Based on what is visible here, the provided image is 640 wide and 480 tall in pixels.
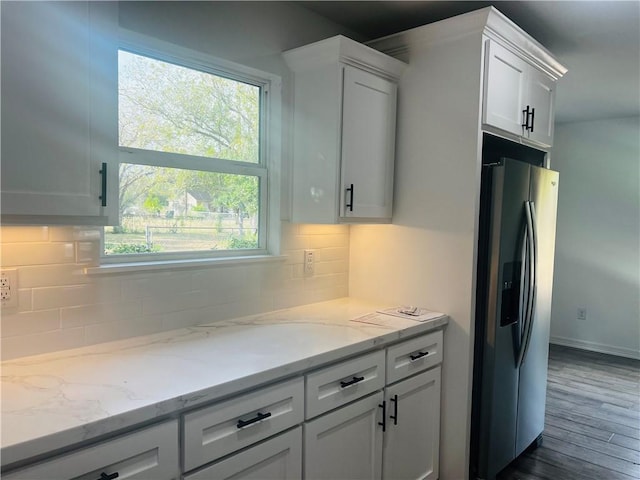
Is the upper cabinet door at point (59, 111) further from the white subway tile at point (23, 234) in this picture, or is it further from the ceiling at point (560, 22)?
the ceiling at point (560, 22)

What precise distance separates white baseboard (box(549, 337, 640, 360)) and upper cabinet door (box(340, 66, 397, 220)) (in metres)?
3.82

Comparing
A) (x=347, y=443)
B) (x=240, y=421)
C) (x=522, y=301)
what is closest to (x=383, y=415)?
(x=347, y=443)

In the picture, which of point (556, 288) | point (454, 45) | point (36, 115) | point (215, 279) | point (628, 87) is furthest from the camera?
point (556, 288)

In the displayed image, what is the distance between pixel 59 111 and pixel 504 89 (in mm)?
2000

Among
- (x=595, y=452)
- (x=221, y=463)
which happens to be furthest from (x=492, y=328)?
(x=221, y=463)

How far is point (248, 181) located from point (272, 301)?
61 centimetres

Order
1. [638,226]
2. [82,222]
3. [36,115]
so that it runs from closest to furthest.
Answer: [36,115] < [82,222] < [638,226]

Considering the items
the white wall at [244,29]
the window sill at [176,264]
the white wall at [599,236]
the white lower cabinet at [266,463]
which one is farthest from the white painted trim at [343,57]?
the white wall at [599,236]

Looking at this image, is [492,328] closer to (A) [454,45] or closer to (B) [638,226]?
(A) [454,45]

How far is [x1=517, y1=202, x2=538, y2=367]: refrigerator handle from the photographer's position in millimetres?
2461

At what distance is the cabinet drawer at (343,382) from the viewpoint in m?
1.70

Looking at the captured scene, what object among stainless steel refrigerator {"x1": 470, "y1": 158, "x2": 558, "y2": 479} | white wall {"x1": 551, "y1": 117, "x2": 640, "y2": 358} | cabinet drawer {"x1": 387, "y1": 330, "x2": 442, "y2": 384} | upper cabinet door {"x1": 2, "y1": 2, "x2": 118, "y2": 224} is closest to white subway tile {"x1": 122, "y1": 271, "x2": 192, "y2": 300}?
upper cabinet door {"x1": 2, "y1": 2, "x2": 118, "y2": 224}

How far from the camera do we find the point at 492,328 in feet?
7.65

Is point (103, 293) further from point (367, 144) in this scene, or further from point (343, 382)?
point (367, 144)
